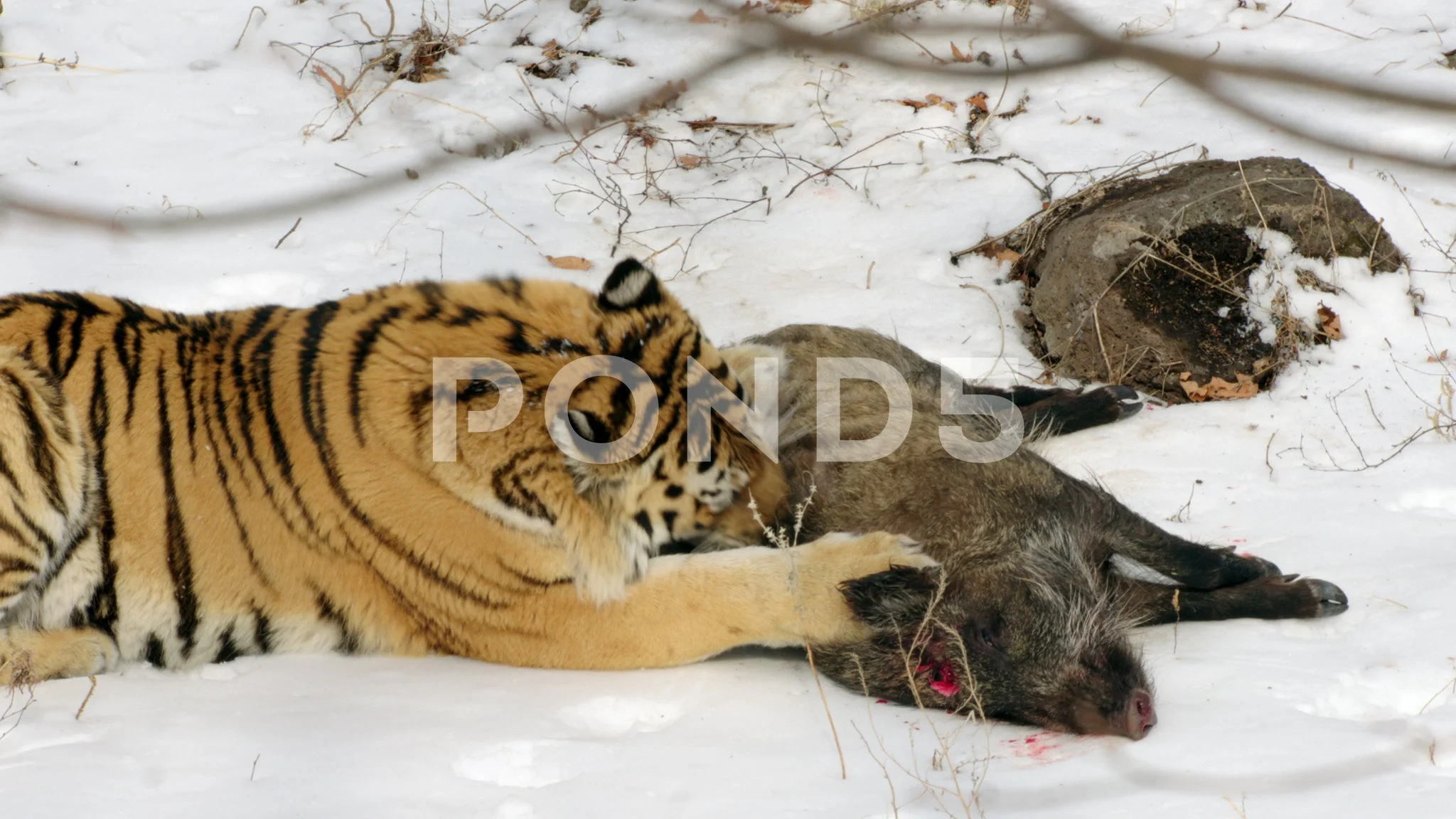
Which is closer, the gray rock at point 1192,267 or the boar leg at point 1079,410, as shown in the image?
the boar leg at point 1079,410

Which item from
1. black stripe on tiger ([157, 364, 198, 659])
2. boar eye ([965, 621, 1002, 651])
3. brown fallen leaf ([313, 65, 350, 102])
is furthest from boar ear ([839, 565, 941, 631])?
brown fallen leaf ([313, 65, 350, 102])

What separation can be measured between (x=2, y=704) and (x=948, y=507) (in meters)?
2.61

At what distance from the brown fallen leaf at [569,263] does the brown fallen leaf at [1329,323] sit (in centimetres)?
314

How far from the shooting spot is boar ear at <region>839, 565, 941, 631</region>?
3.37 metres

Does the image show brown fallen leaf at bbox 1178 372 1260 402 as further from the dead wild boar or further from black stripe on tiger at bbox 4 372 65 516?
black stripe on tiger at bbox 4 372 65 516

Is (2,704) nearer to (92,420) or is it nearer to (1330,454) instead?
(92,420)

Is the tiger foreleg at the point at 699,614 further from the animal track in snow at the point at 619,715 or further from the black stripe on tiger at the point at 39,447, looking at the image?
the black stripe on tiger at the point at 39,447

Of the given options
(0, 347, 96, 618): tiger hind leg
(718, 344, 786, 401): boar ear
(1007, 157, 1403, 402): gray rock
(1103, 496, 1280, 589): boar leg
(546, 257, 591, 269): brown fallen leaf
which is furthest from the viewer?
(546, 257, 591, 269): brown fallen leaf

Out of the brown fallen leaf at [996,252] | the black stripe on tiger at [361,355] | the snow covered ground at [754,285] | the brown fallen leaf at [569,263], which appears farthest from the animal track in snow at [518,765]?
the brown fallen leaf at [996,252]

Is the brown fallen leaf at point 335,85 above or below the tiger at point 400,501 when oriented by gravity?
above

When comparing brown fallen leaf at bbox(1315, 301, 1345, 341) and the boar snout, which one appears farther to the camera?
brown fallen leaf at bbox(1315, 301, 1345, 341)

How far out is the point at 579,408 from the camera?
318cm

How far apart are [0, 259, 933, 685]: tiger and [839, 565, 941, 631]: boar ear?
0.04 meters

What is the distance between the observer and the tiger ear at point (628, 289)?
10.9 ft
